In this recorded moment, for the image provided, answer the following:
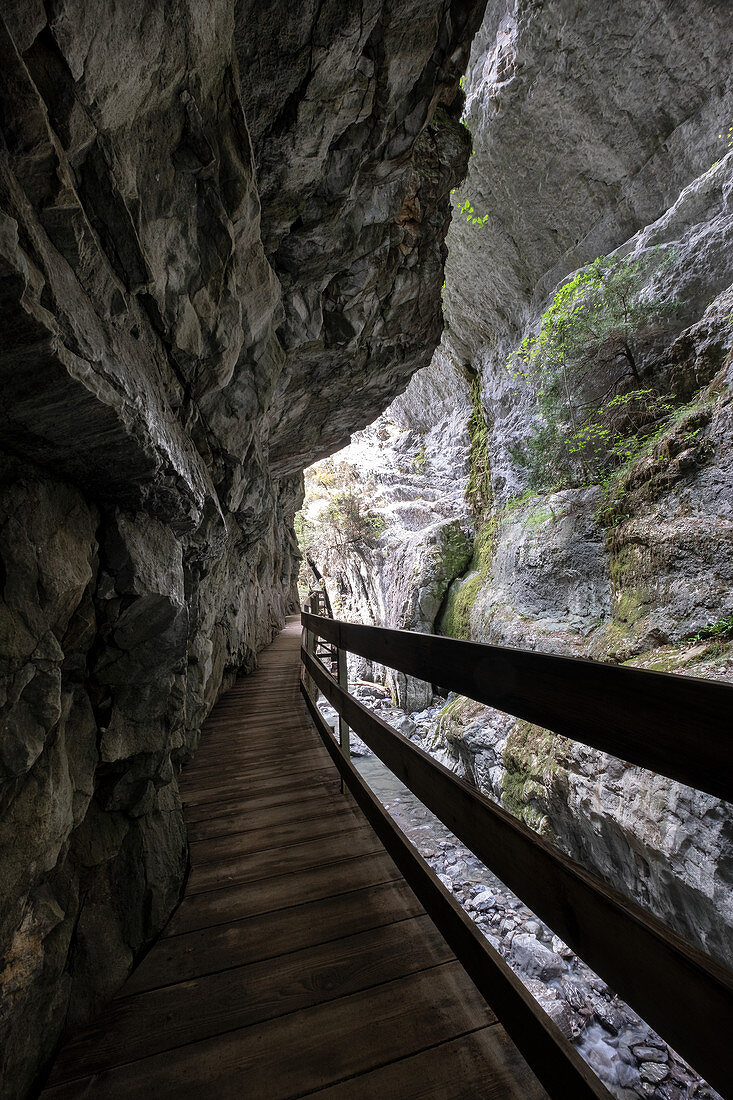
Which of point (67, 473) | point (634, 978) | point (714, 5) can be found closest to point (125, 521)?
point (67, 473)

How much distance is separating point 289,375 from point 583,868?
205 inches

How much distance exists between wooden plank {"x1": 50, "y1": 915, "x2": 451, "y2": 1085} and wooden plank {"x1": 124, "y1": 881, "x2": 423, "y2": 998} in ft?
0.12

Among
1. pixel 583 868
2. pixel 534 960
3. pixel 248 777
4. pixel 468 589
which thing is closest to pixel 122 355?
pixel 583 868

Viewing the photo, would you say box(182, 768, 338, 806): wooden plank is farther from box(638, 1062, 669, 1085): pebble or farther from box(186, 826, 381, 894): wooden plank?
box(638, 1062, 669, 1085): pebble

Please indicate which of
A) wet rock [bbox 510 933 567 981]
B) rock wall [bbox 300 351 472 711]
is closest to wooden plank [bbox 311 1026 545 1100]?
wet rock [bbox 510 933 567 981]

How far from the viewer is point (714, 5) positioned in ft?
26.8

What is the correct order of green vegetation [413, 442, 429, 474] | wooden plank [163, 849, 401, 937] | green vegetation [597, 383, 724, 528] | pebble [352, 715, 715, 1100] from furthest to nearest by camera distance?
1. green vegetation [413, 442, 429, 474]
2. green vegetation [597, 383, 724, 528]
3. pebble [352, 715, 715, 1100]
4. wooden plank [163, 849, 401, 937]

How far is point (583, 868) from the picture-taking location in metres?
0.92

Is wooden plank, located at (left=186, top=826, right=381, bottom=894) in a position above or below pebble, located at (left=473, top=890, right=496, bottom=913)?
above

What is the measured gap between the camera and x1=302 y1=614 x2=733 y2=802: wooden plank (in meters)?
0.67

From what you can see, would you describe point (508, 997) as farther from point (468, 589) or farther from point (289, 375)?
point (468, 589)

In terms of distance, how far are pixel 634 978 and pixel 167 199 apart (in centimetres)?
288

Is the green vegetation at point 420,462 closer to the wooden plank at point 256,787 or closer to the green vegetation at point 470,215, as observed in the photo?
the green vegetation at point 470,215

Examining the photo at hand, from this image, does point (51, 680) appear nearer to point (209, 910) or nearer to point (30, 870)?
point (30, 870)
